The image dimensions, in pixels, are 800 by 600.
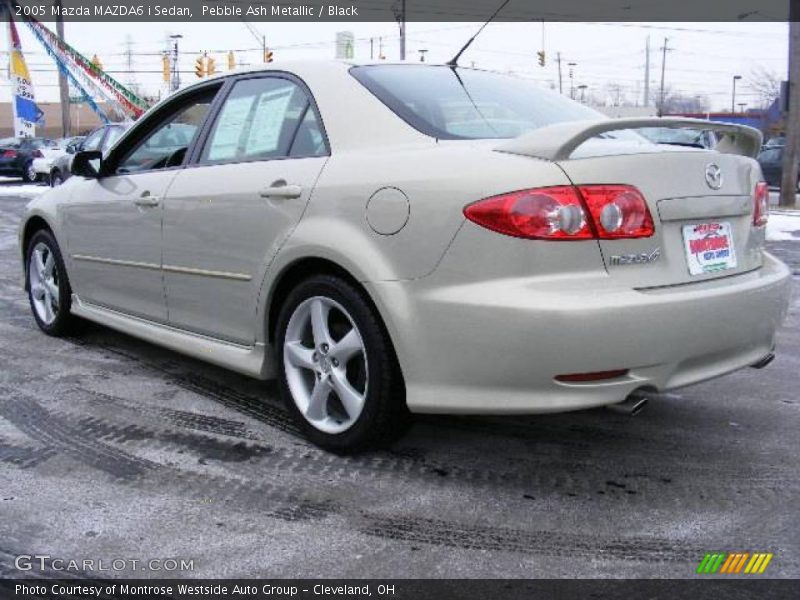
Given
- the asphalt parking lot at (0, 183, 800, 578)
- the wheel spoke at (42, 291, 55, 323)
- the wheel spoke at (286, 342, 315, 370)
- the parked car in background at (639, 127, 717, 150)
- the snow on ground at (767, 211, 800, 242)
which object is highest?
the parked car in background at (639, 127, 717, 150)

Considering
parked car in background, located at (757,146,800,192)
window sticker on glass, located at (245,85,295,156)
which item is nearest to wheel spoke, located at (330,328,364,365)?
window sticker on glass, located at (245,85,295,156)

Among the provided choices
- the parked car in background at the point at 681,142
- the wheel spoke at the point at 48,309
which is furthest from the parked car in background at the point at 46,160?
the parked car in background at the point at 681,142

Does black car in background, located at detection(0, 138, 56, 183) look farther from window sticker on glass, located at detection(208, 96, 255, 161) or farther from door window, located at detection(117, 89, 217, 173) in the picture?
window sticker on glass, located at detection(208, 96, 255, 161)

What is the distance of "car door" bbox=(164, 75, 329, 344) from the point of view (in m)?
3.24

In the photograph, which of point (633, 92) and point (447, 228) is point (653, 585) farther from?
point (633, 92)

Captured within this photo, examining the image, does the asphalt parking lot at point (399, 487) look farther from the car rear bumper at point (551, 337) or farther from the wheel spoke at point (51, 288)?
the wheel spoke at point (51, 288)

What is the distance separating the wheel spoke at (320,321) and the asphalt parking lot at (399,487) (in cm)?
46

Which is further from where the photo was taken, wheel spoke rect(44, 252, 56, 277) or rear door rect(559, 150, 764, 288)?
wheel spoke rect(44, 252, 56, 277)

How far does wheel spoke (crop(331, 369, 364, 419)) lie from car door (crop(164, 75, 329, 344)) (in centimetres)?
53

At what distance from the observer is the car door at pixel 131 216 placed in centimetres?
396

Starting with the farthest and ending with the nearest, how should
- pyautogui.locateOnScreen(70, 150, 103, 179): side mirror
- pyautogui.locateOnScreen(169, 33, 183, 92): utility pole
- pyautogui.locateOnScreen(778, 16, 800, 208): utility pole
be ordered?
pyautogui.locateOnScreen(169, 33, 183, 92): utility pole, pyautogui.locateOnScreen(778, 16, 800, 208): utility pole, pyautogui.locateOnScreen(70, 150, 103, 179): side mirror

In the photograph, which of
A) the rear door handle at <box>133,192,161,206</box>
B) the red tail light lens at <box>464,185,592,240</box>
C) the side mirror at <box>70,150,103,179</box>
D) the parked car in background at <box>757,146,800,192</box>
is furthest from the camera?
the parked car in background at <box>757,146,800,192</box>

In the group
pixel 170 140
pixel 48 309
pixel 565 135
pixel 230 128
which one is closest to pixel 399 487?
pixel 565 135

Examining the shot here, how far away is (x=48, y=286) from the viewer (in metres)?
5.12
